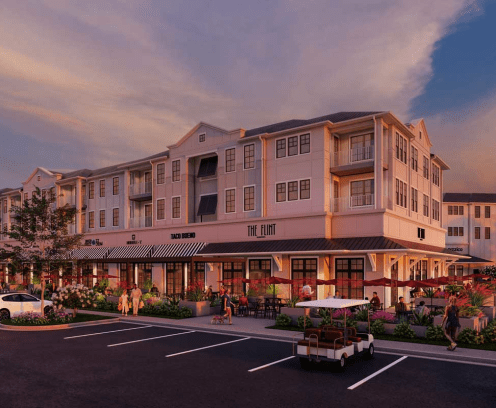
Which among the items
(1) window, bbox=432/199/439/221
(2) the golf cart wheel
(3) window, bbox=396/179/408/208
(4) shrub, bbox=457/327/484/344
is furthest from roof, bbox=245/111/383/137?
(2) the golf cart wheel

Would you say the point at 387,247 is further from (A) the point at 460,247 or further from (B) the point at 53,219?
(A) the point at 460,247

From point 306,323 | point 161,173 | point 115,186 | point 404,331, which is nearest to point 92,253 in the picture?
point 115,186

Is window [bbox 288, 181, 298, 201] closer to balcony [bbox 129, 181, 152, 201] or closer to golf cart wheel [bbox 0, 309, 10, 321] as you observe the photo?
balcony [bbox 129, 181, 152, 201]

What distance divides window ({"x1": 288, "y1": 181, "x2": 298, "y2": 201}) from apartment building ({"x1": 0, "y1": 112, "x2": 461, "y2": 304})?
75 millimetres

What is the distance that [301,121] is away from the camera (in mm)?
35562

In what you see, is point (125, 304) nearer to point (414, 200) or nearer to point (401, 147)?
point (401, 147)

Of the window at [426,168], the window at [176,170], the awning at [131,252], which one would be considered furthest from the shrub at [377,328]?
the awning at [131,252]

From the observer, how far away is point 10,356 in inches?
613

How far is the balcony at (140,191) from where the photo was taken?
45312mm

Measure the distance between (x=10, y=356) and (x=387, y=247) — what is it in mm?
20957

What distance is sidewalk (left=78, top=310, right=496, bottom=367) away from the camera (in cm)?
1524

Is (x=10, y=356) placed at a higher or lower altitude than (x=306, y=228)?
lower

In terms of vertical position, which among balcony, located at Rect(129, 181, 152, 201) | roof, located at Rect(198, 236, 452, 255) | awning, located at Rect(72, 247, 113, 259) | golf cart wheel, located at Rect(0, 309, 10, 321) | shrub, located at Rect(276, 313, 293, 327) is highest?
balcony, located at Rect(129, 181, 152, 201)

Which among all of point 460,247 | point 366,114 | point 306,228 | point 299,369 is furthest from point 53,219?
point 460,247
